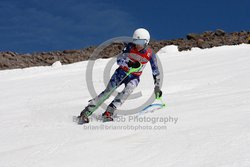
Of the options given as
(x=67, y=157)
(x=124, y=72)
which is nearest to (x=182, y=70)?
(x=124, y=72)

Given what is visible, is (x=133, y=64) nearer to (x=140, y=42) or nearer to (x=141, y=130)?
(x=140, y=42)

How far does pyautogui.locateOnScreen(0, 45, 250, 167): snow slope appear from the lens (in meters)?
4.71

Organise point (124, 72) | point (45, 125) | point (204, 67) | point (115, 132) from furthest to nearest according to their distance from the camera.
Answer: point (204, 67), point (124, 72), point (45, 125), point (115, 132)

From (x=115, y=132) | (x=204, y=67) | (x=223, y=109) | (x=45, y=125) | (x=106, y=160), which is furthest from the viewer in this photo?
(x=204, y=67)

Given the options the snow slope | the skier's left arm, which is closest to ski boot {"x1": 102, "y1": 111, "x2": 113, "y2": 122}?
the snow slope

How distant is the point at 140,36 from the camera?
791 cm

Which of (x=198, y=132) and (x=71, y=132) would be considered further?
(x=71, y=132)

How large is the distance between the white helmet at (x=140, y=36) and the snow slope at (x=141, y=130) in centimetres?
139

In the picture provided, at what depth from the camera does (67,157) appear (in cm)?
504

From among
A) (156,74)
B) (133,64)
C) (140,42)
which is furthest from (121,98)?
(140,42)

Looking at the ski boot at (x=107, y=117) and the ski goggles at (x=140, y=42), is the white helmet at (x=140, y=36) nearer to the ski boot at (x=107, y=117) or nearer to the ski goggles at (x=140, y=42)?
the ski goggles at (x=140, y=42)

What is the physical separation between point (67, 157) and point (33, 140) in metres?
1.41

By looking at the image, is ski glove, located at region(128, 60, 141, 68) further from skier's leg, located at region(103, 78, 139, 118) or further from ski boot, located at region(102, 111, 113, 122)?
ski boot, located at region(102, 111, 113, 122)

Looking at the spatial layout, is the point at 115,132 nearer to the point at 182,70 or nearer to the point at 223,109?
the point at 223,109
